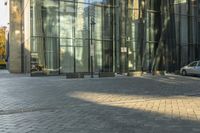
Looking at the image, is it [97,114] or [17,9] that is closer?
[97,114]

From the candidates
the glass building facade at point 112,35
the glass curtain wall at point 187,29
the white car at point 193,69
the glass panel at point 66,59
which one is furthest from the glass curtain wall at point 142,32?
the glass panel at point 66,59

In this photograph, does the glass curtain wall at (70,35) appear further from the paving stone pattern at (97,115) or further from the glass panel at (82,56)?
the paving stone pattern at (97,115)

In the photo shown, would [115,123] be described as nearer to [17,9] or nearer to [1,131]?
[1,131]

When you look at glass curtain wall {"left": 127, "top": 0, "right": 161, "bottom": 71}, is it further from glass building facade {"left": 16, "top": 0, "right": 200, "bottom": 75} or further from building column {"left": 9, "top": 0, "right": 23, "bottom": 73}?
building column {"left": 9, "top": 0, "right": 23, "bottom": 73}

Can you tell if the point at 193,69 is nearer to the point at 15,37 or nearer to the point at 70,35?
the point at 70,35

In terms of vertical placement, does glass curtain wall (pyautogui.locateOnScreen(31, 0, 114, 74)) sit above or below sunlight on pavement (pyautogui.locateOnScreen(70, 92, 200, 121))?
above

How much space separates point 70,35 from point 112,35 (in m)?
5.30

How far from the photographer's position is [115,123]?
32.1ft

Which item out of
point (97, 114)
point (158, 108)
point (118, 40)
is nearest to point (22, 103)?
point (97, 114)

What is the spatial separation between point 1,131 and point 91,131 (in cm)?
190

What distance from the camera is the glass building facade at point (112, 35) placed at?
39375 mm

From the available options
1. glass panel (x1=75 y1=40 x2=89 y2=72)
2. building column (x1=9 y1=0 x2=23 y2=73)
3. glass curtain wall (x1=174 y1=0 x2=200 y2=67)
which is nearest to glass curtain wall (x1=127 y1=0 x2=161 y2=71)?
glass curtain wall (x1=174 y1=0 x2=200 y2=67)

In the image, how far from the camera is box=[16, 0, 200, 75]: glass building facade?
39.4 meters

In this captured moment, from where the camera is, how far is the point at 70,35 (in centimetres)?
4084
